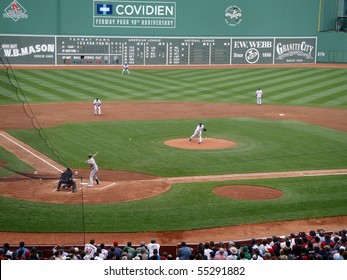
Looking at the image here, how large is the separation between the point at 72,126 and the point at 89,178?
45.2ft

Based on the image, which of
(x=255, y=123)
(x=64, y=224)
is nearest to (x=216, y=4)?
(x=255, y=123)

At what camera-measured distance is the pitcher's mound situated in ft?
110

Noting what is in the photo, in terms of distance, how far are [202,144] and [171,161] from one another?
439cm

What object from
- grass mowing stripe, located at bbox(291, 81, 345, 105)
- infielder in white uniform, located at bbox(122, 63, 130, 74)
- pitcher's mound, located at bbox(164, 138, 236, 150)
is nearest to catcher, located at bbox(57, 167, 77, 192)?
pitcher's mound, located at bbox(164, 138, 236, 150)

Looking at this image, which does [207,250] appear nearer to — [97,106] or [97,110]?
[97,106]

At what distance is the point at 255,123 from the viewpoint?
137ft

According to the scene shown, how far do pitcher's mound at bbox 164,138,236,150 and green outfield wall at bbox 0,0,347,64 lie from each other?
34357 mm

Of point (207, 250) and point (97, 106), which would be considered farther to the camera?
point (97, 106)

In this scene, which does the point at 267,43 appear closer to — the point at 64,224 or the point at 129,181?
the point at 129,181

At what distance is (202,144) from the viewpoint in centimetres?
3406

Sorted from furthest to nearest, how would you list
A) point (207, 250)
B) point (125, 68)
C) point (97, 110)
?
point (125, 68) < point (97, 110) < point (207, 250)

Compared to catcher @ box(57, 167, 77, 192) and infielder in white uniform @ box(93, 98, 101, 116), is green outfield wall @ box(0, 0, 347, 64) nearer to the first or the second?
infielder in white uniform @ box(93, 98, 101, 116)

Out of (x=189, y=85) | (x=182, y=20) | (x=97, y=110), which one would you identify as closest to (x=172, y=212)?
(x=97, y=110)

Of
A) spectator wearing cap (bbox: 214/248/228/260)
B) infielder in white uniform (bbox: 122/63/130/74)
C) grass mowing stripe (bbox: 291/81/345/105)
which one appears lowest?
spectator wearing cap (bbox: 214/248/228/260)
